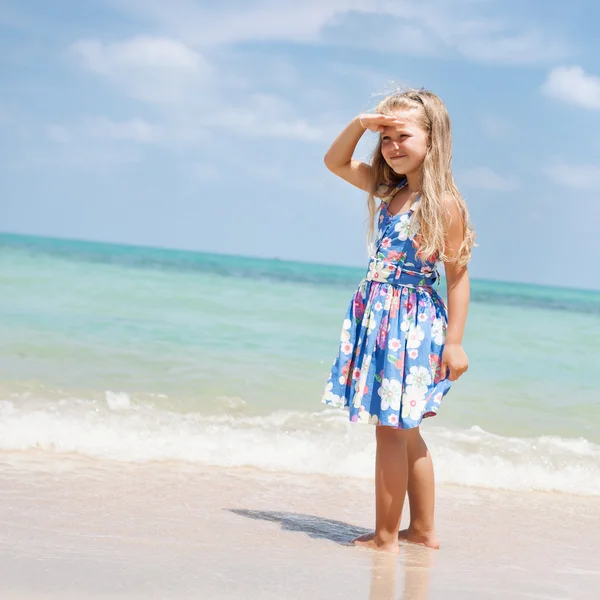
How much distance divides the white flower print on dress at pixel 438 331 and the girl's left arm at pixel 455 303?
0.13 feet

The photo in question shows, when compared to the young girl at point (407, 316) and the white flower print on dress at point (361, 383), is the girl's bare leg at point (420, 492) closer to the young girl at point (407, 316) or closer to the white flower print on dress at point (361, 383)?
the young girl at point (407, 316)

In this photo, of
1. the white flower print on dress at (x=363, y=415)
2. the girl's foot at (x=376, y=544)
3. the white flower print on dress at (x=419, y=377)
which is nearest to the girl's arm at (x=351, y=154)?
the white flower print on dress at (x=419, y=377)

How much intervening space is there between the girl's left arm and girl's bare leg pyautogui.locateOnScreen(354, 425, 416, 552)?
0.29 m

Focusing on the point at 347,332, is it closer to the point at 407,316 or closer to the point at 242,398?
the point at 407,316

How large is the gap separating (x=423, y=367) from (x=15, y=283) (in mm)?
11211

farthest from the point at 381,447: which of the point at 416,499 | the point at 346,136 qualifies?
the point at 346,136

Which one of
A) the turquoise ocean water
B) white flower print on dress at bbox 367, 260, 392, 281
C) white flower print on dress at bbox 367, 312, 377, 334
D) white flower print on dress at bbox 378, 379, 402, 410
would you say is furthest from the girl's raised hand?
the turquoise ocean water

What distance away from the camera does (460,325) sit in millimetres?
3002

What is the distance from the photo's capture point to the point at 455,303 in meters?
3.01

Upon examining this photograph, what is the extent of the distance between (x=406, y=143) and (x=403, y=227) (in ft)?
0.97

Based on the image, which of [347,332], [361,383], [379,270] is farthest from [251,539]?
[379,270]

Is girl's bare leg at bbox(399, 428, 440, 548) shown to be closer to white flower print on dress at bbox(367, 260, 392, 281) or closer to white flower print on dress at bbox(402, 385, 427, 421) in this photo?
white flower print on dress at bbox(402, 385, 427, 421)

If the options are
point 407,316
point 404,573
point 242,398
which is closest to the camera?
point 404,573

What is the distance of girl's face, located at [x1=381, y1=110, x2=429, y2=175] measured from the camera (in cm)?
307
